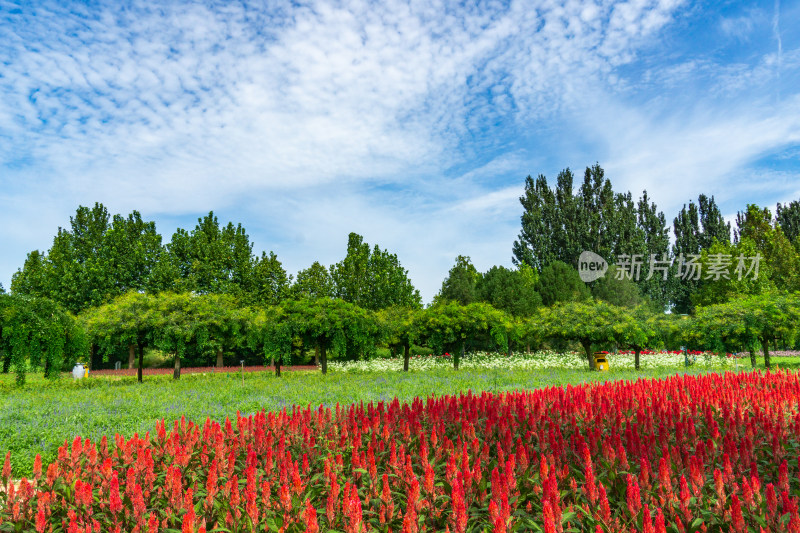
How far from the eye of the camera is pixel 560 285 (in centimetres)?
3816

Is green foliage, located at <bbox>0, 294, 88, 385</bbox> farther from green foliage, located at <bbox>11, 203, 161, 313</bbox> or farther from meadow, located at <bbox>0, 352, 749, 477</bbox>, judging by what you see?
green foliage, located at <bbox>11, 203, 161, 313</bbox>

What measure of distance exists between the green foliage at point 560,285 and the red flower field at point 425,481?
104ft

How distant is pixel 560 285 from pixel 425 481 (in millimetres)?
36598

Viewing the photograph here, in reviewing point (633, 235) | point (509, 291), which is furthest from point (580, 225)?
point (509, 291)

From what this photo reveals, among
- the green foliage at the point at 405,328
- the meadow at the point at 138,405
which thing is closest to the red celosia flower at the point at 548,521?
the meadow at the point at 138,405

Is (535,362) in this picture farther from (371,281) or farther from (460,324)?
(371,281)

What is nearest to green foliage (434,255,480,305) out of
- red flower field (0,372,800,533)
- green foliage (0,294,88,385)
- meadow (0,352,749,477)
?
meadow (0,352,749,477)

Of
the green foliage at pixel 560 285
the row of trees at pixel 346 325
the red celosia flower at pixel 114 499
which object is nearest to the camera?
the red celosia flower at pixel 114 499

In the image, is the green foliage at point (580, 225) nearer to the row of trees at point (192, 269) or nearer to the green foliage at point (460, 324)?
the row of trees at point (192, 269)

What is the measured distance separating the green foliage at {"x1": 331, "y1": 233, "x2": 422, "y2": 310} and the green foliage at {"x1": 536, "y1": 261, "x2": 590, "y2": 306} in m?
10.5

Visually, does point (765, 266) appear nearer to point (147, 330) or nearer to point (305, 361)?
point (305, 361)

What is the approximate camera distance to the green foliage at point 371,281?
39.6m

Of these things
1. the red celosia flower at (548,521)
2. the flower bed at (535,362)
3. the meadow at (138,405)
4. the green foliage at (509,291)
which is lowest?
the flower bed at (535,362)

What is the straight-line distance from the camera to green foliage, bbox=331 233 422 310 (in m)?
39.6
